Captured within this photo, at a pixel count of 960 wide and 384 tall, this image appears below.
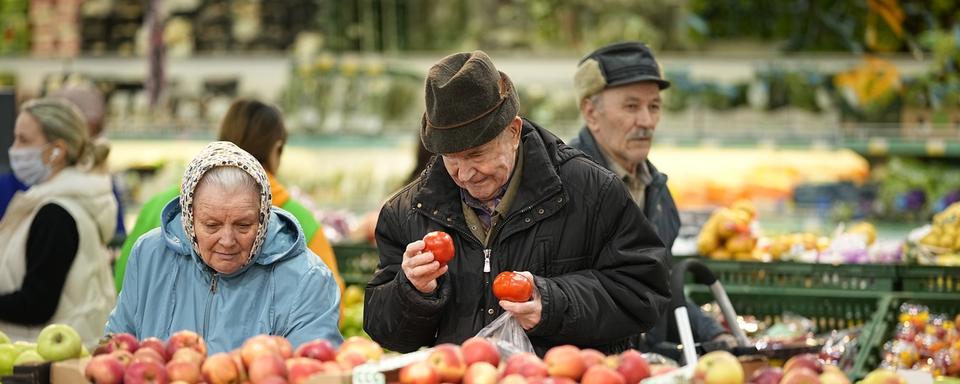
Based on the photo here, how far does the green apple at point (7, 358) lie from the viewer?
335 centimetres

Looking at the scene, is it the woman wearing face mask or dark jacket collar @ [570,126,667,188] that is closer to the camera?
dark jacket collar @ [570,126,667,188]

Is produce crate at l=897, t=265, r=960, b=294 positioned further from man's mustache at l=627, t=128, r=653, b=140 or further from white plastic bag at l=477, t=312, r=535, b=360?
→ white plastic bag at l=477, t=312, r=535, b=360

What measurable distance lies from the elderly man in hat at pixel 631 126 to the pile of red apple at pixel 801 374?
176 cm

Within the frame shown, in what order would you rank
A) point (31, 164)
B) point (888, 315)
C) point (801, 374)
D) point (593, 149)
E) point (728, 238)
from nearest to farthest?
1. point (801, 374)
2. point (593, 149)
3. point (888, 315)
4. point (31, 164)
5. point (728, 238)

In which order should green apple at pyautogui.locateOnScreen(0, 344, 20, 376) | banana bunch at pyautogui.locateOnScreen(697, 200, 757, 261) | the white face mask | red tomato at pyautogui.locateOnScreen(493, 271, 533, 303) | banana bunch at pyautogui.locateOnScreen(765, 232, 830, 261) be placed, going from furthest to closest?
banana bunch at pyautogui.locateOnScreen(765, 232, 830, 261) < banana bunch at pyautogui.locateOnScreen(697, 200, 757, 261) < the white face mask < green apple at pyautogui.locateOnScreen(0, 344, 20, 376) < red tomato at pyautogui.locateOnScreen(493, 271, 533, 303)

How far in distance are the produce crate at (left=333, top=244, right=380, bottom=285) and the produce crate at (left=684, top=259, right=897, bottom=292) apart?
148 cm

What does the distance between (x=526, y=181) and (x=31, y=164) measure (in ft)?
8.55

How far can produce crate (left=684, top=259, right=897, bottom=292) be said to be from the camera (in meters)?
5.50

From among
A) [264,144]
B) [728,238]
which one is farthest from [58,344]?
[728,238]

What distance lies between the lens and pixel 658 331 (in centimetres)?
Answer: 451

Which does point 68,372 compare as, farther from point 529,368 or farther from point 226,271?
point 529,368

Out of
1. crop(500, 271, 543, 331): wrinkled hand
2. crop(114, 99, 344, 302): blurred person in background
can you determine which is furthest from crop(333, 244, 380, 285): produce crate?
crop(500, 271, 543, 331): wrinkled hand

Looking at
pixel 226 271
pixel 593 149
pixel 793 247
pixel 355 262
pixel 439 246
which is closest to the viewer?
pixel 439 246

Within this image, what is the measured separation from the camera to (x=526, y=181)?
345 centimetres
